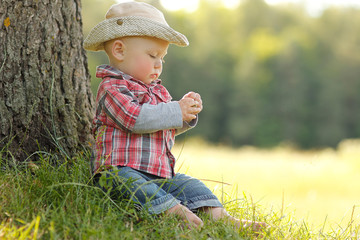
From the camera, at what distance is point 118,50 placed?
2.71 metres

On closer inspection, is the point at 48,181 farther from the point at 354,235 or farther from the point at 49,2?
the point at 354,235

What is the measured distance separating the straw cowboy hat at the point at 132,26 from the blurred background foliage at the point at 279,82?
107ft

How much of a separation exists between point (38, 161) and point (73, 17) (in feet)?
3.58

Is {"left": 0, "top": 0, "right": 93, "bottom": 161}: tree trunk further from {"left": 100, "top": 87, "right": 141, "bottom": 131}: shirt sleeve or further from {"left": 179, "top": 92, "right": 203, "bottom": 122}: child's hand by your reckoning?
{"left": 179, "top": 92, "right": 203, "bottom": 122}: child's hand

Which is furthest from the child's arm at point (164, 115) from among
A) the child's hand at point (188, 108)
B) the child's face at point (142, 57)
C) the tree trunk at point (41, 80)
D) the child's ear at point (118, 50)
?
the tree trunk at point (41, 80)

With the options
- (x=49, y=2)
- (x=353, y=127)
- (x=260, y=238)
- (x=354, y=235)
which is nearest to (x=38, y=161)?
(x=49, y=2)

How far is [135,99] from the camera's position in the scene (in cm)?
260

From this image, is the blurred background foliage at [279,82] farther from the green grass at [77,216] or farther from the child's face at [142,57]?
the green grass at [77,216]

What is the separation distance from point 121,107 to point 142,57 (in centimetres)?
35

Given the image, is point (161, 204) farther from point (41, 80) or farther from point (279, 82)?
point (279, 82)

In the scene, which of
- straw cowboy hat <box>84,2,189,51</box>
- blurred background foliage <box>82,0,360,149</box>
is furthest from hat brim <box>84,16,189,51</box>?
blurred background foliage <box>82,0,360,149</box>

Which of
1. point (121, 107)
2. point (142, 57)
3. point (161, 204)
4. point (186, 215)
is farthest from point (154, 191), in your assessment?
point (142, 57)

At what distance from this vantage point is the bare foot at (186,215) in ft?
7.95

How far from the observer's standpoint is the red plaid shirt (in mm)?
2545
